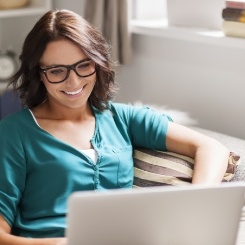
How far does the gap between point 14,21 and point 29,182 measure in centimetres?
166

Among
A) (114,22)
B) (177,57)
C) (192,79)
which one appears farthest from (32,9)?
(192,79)

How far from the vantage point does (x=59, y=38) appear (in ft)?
6.06

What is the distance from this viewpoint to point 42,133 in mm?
1888

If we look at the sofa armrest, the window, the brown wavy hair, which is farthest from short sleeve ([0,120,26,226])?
the window

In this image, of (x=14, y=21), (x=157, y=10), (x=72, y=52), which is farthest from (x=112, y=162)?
(x=14, y=21)

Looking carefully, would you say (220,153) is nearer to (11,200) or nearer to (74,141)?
(74,141)

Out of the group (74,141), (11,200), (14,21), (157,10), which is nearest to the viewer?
(11,200)

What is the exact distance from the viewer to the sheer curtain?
109 inches

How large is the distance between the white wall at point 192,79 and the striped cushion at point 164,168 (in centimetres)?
52

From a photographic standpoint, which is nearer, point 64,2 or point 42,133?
point 42,133

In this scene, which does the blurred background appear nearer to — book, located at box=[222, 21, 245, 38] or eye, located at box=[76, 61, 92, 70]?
book, located at box=[222, 21, 245, 38]

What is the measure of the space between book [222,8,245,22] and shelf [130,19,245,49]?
72 millimetres

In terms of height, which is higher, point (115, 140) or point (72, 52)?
point (72, 52)

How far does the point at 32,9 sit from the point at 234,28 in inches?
43.5
